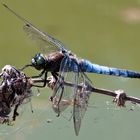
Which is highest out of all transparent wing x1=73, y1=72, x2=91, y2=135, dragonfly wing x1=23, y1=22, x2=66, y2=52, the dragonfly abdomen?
dragonfly wing x1=23, y1=22, x2=66, y2=52

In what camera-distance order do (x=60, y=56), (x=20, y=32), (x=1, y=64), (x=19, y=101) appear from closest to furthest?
(x=19, y=101) → (x=60, y=56) → (x=1, y=64) → (x=20, y=32)

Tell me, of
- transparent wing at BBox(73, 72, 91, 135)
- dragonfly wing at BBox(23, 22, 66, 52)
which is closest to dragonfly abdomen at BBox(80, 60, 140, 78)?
dragonfly wing at BBox(23, 22, 66, 52)

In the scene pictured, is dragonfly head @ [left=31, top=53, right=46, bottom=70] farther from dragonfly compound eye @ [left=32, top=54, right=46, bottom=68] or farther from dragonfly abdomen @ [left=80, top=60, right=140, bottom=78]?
dragonfly abdomen @ [left=80, top=60, right=140, bottom=78]

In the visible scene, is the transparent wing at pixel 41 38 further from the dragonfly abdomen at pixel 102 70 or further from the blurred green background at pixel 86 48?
the blurred green background at pixel 86 48

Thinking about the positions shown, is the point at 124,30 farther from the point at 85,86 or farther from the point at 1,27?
the point at 85,86

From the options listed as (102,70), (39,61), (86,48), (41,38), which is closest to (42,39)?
(41,38)

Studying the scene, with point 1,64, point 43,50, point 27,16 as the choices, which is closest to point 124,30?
point 27,16

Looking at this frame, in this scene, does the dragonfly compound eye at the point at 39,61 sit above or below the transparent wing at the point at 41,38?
below

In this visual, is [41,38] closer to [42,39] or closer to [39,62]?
[42,39]

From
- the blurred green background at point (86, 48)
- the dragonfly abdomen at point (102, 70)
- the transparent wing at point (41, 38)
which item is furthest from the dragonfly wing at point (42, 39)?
the blurred green background at point (86, 48)
